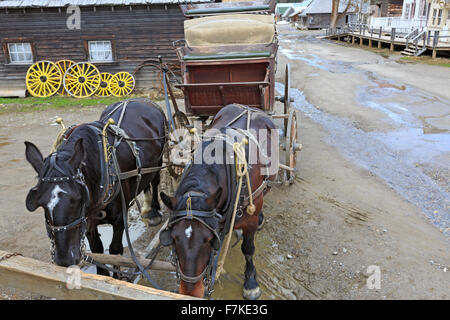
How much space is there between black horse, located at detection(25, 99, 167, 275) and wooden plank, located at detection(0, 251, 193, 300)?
245 mm

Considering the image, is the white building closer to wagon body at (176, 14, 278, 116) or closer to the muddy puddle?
the muddy puddle

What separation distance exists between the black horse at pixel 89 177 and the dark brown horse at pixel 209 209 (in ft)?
2.31

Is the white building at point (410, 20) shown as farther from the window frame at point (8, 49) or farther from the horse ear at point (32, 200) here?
the horse ear at point (32, 200)

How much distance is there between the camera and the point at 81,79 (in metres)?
14.3

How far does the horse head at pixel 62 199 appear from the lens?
2473mm

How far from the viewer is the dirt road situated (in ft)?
13.1

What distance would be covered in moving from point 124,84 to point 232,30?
9.25 metres

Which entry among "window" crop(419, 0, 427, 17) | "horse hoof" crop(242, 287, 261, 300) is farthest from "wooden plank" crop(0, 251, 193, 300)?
"window" crop(419, 0, 427, 17)

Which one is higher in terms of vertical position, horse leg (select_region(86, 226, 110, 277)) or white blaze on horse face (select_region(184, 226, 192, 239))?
white blaze on horse face (select_region(184, 226, 192, 239))

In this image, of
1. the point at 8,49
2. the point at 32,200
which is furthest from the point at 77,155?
the point at 8,49

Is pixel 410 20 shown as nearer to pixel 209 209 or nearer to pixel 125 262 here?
pixel 209 209

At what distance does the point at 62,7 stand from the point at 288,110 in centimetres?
1191

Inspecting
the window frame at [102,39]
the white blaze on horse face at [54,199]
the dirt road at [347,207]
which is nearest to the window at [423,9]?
Answer: the dirt road at [347,207]

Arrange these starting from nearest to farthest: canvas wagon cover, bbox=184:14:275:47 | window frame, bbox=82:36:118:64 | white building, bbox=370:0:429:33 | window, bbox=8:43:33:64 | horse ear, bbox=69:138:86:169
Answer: horse ear, bbox=69:138:86:169 → canvas wagon cover, bbox=184:14:275:47 → window frame, bbox=82:36:118:64 → window, bbox=8:43:33:64 → white building, bbox=370:0:429:33
